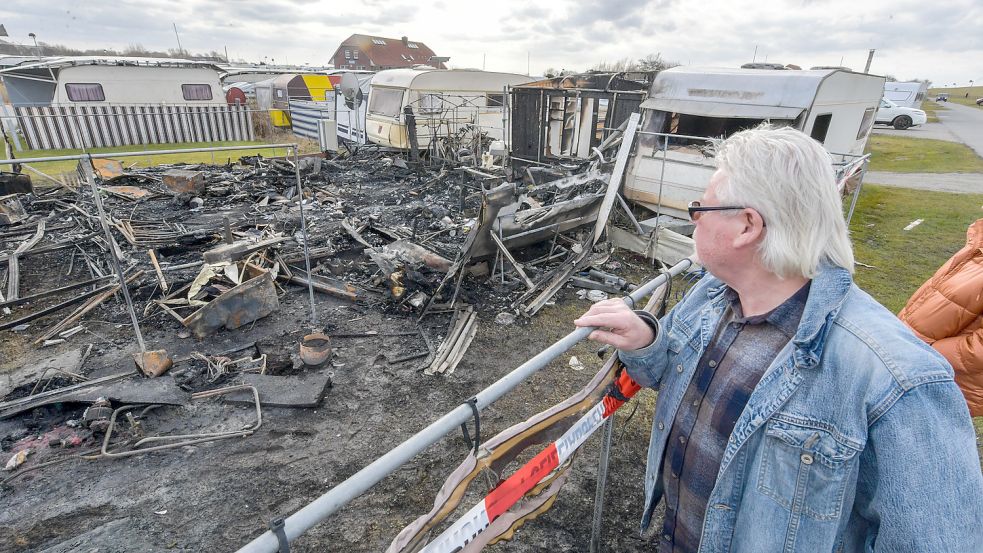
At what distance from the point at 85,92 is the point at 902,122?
42.8 meters

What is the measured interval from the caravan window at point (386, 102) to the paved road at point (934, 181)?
15876 mm

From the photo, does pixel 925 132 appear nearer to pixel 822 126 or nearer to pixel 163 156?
pixel 822 126

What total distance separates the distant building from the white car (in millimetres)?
45365

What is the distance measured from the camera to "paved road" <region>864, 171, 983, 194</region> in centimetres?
1312

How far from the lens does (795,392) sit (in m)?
1.20

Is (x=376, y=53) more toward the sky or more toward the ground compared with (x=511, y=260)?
more toward the sky

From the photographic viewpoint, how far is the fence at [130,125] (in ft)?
56.1

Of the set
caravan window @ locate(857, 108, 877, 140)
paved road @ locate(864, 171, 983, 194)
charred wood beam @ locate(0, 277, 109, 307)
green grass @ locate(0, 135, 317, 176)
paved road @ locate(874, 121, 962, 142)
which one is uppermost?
caravan window @ locate(857, 108, 877, 140)

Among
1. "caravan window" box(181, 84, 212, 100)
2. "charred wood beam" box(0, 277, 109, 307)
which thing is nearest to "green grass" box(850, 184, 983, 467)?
"charred wood beam" box(0, 277, 109, 307)

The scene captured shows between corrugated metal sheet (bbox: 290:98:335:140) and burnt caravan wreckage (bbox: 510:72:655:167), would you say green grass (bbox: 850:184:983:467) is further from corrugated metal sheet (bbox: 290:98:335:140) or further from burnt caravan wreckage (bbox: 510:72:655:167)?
corrugated metal sheet (bbox: 290:98:335:140)

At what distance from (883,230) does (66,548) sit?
14021 mm

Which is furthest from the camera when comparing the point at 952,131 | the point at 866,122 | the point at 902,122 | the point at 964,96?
the point at 964,96

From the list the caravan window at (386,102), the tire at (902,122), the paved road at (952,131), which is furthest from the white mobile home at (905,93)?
the caravan window at (386,102)

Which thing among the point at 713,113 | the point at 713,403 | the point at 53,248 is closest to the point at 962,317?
the point at 713,403
